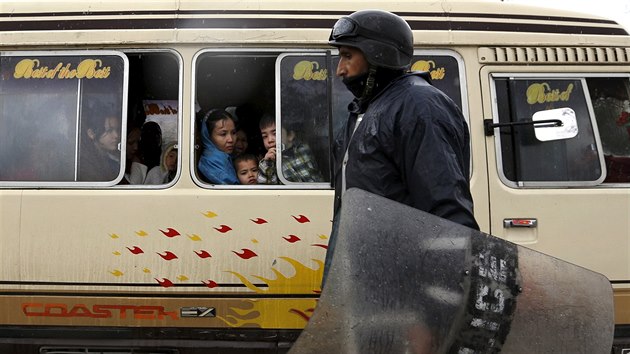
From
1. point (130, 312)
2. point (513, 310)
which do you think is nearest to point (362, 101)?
point (513, 310)

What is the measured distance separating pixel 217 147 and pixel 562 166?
221cm

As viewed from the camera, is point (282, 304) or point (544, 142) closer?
point (282, 304)

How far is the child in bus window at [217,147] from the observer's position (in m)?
5.19

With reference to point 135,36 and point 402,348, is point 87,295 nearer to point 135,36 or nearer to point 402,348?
point 135,36

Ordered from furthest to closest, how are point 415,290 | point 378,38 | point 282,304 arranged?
point 282,304, point 378,38, point 415,290

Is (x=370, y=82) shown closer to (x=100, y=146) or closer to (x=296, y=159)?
(x=296, y=159)

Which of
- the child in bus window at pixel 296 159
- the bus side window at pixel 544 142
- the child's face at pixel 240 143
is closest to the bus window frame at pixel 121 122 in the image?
the child's face at pixel 240 143

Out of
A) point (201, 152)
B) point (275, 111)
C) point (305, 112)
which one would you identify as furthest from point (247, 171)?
point (305, 112)

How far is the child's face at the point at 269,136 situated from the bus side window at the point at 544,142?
1445mm

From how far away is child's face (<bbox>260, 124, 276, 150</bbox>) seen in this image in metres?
5.27

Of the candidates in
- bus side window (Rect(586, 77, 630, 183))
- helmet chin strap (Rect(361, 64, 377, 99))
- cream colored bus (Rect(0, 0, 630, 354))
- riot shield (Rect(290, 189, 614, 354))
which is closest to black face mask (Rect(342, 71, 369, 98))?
helmet chin strap (Rect(361, 64, 377, 99))

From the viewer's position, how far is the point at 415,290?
2.83 m

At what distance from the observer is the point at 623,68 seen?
5340 millimetres

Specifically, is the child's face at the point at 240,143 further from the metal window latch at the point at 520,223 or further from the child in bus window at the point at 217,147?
the metal window latch at the point at 520,223
